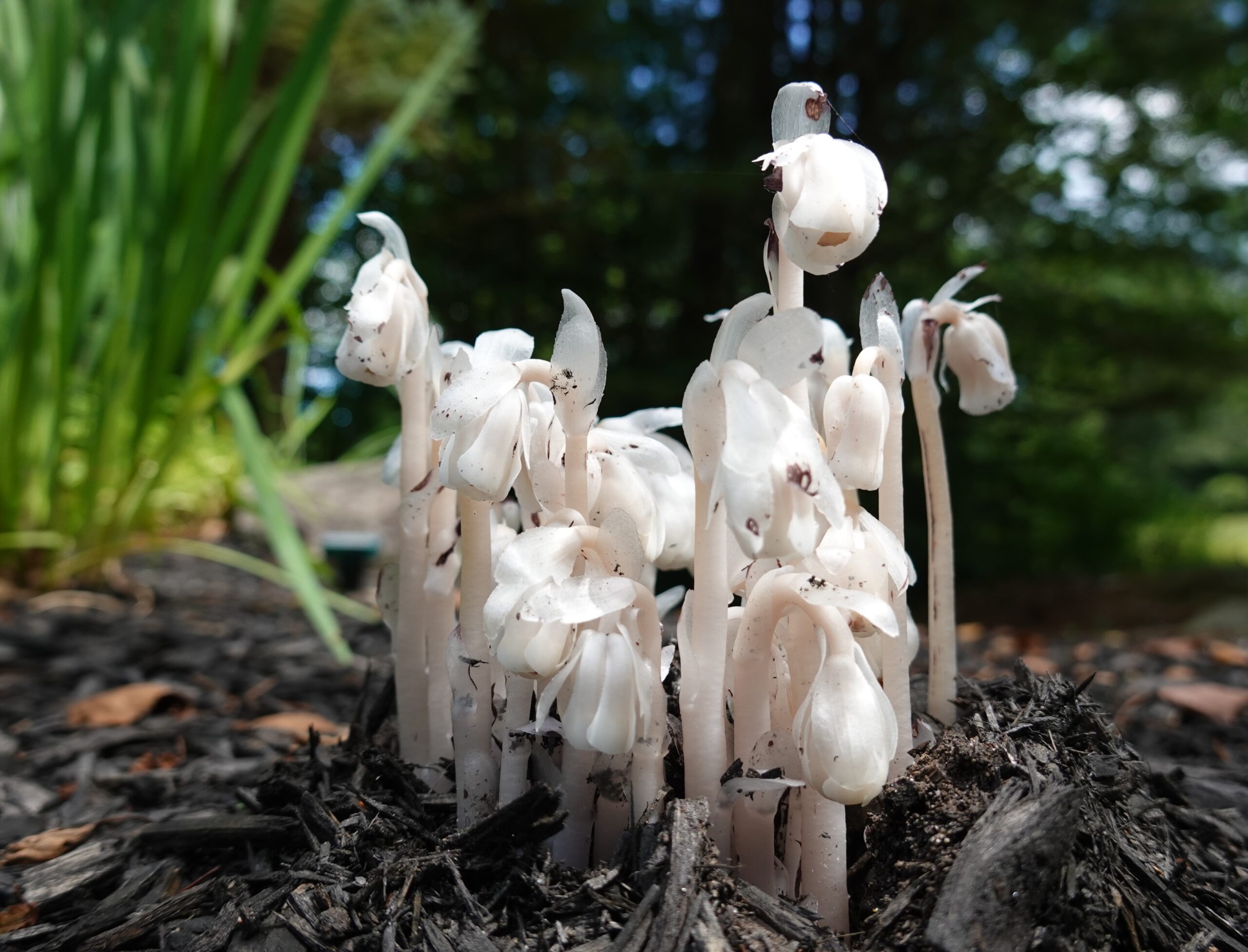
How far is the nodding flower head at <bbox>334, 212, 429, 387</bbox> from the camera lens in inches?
33.5

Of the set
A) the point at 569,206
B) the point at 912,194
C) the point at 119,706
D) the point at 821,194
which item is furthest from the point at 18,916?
the point at 912,194

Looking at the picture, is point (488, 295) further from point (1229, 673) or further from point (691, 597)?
point (691, 597)

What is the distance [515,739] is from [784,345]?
415 millimetres

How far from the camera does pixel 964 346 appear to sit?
96 centimetres

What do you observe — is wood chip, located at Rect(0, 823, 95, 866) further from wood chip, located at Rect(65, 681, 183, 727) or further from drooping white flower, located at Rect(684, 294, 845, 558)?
drooping white flower, located at Rect(684, 294, 845, 558)

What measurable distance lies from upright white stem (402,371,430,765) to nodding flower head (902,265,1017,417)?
51 cm

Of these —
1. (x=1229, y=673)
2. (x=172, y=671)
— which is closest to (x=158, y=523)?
(x=172, y=671)

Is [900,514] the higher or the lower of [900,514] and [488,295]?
the lower

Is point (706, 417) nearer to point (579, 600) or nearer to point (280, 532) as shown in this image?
point (579, 600)

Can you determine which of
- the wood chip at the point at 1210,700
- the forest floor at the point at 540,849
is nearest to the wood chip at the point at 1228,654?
the wood chip at the point at 1210,700

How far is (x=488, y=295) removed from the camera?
12.1ft

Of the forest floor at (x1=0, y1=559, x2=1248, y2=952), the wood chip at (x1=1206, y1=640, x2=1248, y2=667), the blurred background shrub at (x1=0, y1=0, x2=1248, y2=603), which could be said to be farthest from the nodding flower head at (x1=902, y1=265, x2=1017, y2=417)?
the wood chip at (x1=1206, y1=640, x2=1248, y2=667)

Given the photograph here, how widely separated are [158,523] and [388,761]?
2967 millimetres

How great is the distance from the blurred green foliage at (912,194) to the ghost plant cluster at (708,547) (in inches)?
85.4
